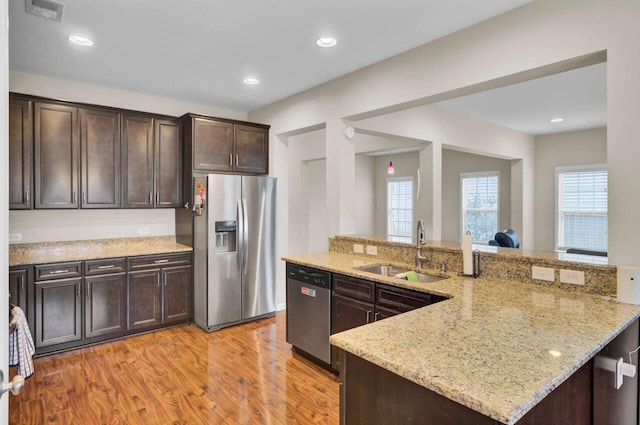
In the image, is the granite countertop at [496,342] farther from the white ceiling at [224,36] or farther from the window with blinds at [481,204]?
the window with blinds at [481,204]

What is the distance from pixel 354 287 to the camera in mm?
2857

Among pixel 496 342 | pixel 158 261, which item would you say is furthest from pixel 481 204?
pixel 496 342

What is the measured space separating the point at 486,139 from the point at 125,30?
4969 mm

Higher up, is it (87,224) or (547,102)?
(547,102)

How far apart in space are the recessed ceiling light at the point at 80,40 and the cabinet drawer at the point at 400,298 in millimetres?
2938

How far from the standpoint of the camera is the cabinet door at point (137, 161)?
407 centimetres

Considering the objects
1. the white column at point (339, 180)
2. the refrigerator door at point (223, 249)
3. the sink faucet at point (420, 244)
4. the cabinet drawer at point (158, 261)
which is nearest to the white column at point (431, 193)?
the white column at point (339, 180)

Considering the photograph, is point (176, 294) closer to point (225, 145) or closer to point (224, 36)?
point (225, 145)

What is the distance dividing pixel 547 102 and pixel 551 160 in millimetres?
2384

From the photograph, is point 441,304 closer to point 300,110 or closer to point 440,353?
point 440,353

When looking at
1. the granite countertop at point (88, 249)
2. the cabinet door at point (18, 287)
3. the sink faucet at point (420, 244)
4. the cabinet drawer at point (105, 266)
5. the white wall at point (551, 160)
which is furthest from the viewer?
the white wall at point (551, 160)

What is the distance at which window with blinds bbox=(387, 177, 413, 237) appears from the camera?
8.05 metres

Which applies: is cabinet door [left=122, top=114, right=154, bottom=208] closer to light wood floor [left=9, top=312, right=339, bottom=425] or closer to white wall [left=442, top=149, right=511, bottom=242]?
light wood floor [left=9, top=312, right=339, bottom=425]

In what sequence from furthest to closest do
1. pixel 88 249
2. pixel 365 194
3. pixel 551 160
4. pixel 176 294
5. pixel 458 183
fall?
pixel 365 194 < pixel 458 183 < pixel 551 160 < pixel 176 294 < pixel 88 249
